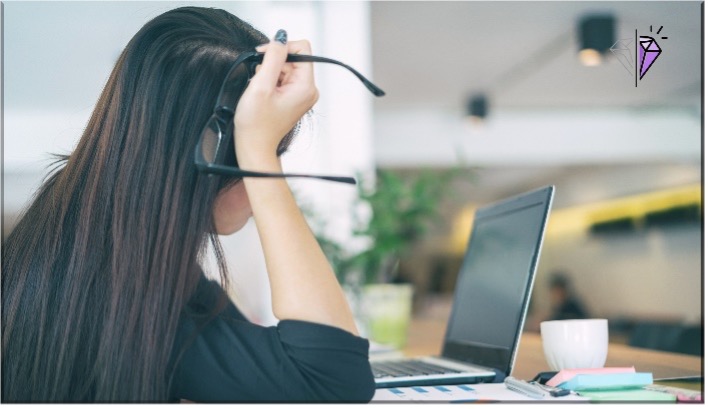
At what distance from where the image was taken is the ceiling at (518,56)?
3.57 metres

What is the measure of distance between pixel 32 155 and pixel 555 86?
151 inches

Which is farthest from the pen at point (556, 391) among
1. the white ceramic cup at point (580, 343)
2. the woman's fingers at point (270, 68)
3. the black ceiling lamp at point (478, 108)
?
the black ceiling lamp at point (478, 108)

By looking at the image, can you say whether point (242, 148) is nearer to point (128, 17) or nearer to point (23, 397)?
point (23, 397)

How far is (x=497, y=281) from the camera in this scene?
3.87 feet

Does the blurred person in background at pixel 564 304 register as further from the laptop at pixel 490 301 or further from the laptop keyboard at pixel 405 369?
the laptop keyboard at pixel 405 369

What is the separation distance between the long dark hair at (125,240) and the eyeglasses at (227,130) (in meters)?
0.02

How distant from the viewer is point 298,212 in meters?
0.71

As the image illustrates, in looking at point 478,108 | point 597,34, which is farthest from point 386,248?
point 478,108

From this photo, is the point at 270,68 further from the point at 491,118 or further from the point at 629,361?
the point at 491,118

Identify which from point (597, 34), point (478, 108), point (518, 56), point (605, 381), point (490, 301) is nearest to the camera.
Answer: point (605, 381)

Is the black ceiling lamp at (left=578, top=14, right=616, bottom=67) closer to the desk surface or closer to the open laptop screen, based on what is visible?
the desk surface

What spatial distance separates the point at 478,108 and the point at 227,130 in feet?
16.6

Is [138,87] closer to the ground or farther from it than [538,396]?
farther from it

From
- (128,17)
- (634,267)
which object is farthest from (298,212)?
(634,267)
